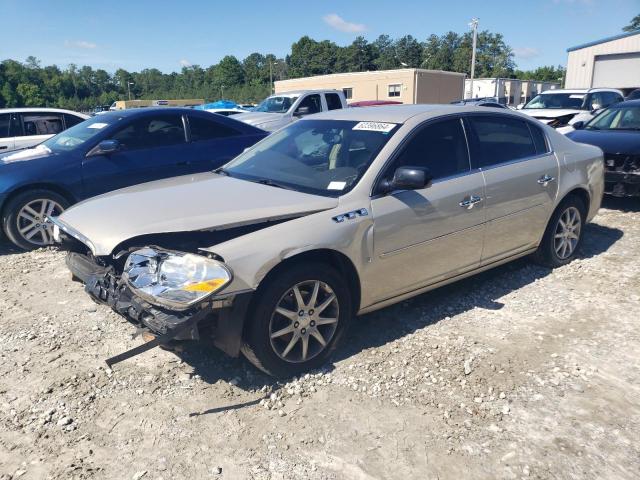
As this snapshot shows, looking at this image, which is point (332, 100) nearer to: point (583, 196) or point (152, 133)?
point (152, 133)

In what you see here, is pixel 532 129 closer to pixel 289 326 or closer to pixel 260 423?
pixel 289 326

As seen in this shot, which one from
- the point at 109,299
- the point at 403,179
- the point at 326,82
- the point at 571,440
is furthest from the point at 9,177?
the point at 326,82

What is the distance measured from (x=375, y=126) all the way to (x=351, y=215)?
2.95 ft

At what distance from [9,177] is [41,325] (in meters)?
2.51

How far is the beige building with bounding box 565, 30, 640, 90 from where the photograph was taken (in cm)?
3155

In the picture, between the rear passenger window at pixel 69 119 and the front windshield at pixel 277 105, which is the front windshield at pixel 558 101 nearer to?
the front windshield at pixel 277 105

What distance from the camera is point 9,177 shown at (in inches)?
232

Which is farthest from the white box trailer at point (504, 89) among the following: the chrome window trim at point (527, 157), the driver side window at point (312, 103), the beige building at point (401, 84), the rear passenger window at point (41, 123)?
the chrome window trim at point (527, 157)

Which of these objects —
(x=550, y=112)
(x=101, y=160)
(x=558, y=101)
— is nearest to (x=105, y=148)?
(x=101, y=160)

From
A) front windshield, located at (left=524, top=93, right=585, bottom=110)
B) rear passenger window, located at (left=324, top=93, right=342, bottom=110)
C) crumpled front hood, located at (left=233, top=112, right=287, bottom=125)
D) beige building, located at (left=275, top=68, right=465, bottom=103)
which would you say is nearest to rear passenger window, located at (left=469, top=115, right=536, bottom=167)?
crumpled front hood, located at (left=233, top=112, right=287, bottom=125)

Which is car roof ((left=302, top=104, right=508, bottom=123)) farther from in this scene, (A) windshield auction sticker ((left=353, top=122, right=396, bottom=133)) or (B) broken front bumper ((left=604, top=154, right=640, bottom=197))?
(B) broken front bumper ((left=604, top=154, right=640, bottom=197))

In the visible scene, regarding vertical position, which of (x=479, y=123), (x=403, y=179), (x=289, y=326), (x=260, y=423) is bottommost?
(x=260, y=423)

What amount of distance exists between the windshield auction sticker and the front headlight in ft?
5.56

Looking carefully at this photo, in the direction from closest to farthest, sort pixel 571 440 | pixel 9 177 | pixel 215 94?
pixel 571 440
pixel 9 177
pixel 215 94
